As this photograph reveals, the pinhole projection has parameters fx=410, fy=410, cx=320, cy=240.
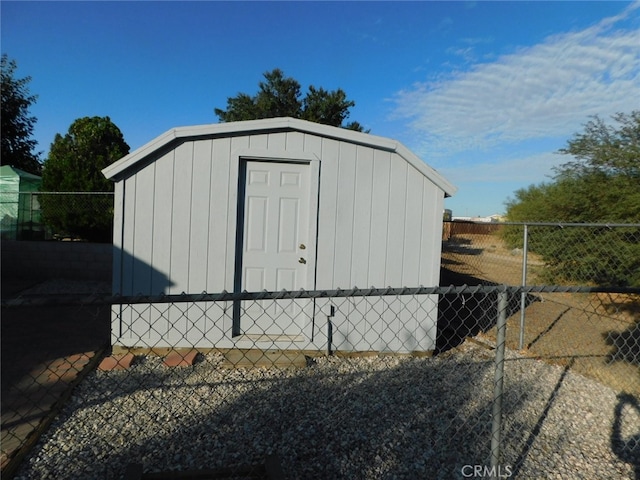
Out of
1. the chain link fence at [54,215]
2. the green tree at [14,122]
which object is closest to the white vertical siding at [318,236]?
the chain link fence at [54,215]

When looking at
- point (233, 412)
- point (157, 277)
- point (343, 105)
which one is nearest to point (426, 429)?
point (233, 412)

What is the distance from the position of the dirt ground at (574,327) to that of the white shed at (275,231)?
1.77 m

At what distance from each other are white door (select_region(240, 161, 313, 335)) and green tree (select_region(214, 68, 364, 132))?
1588 centimetres

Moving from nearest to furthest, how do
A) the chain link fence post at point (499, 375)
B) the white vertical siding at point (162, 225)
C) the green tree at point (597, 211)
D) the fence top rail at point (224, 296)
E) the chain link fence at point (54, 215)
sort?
the fence top rail at point (224, 296) < the chain link fence post at point (499, 375) < the white vertical siding at point (162, 225) < the green tree at point (597, 211) < the chain link fence at point (54, 215)

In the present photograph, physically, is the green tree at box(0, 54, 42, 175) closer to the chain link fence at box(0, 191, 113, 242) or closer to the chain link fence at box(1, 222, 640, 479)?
the chain link fence at box(0, 191, 113, 242)

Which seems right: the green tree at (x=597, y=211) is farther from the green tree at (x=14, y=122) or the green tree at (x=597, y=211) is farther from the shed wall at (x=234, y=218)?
the green tree at (x=14, y=122)

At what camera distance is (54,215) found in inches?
388

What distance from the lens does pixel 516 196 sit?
44.1 ft

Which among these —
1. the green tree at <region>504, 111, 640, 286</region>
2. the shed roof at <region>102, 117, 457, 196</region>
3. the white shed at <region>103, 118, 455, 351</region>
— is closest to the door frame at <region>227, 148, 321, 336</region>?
the white shed at <region>103, 118, 455, 351</region>

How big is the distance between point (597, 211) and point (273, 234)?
6.94 m

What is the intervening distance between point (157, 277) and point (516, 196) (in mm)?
12192

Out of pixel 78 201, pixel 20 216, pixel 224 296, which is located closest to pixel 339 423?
pixel 224 296

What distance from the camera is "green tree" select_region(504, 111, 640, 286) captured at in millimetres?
7434

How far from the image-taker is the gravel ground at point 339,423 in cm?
268
